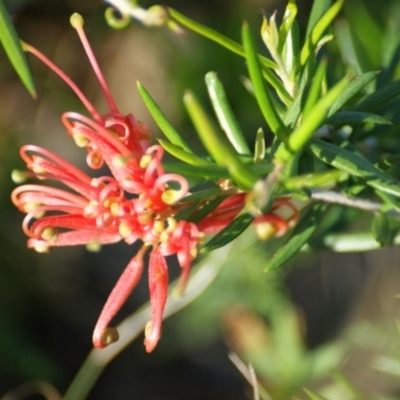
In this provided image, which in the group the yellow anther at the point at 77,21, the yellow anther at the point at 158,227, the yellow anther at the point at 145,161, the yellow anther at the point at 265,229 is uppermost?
the yellow anther at the point at 77,21

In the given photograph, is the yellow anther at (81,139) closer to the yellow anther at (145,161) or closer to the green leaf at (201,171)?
the yellow anther at (145,161)

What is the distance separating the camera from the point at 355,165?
62 cm

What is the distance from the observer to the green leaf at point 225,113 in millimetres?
705

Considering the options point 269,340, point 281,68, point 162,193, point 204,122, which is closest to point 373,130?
point 281,68

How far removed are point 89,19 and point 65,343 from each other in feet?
3.06

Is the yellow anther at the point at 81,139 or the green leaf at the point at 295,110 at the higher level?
the yellow anther at the point at 81,139

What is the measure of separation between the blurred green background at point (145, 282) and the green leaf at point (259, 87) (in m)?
0.93

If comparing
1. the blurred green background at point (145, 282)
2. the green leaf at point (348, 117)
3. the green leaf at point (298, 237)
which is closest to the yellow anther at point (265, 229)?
the green leaf at point (298, 237)

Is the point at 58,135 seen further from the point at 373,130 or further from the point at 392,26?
the point at 373,130

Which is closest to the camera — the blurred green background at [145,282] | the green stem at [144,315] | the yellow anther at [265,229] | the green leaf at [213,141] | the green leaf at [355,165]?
the green leaf at [213,141]

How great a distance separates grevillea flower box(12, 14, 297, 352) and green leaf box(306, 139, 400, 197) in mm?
99

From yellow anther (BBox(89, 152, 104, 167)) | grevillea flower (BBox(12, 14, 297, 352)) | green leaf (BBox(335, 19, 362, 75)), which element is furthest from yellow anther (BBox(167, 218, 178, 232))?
green leaf (BBox(335, 19, 362, 75))

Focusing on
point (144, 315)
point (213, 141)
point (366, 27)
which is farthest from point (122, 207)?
point (366, 27)

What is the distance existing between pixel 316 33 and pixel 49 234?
0.31 meters
